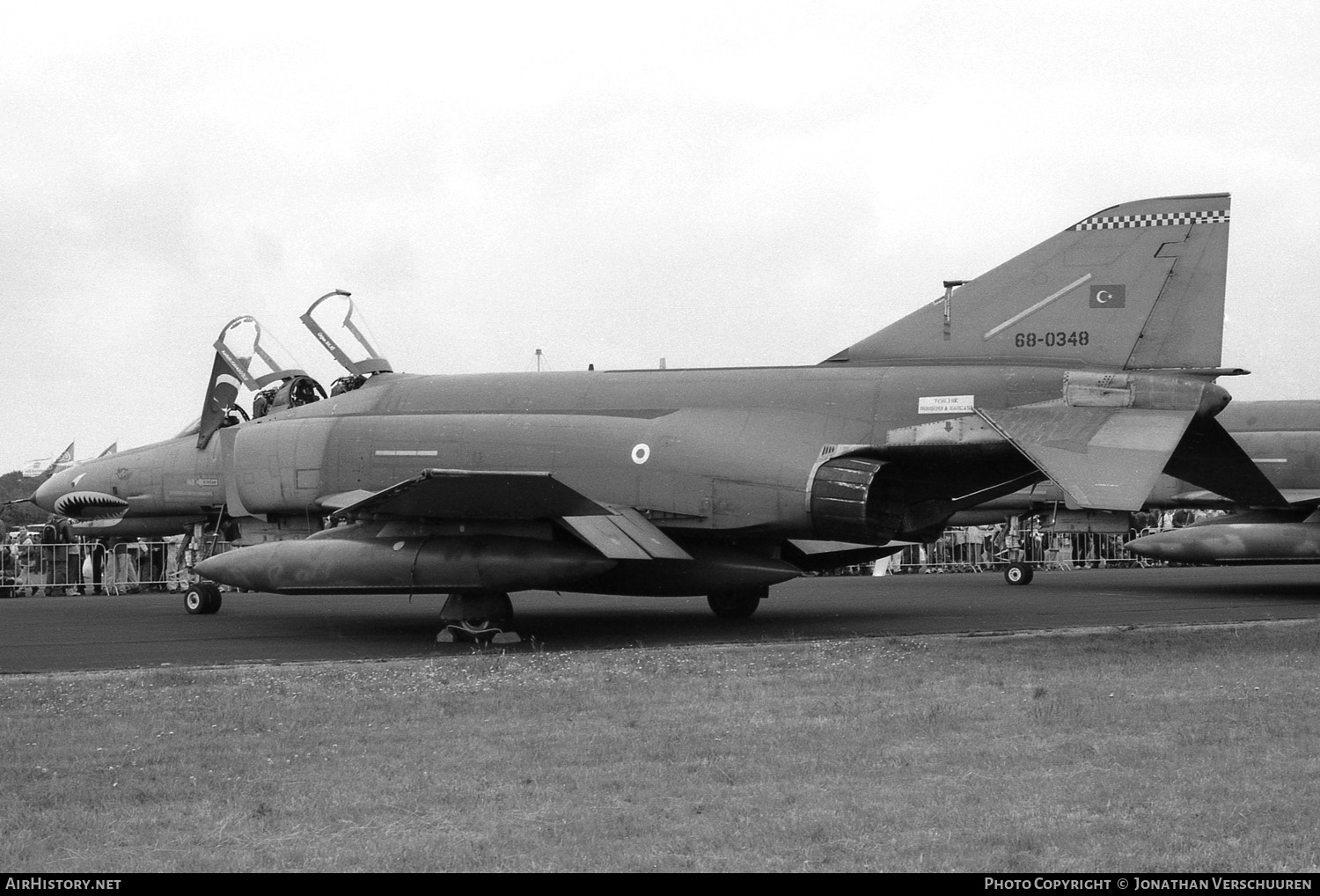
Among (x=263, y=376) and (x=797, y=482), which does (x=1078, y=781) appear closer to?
(x=797, y=482)

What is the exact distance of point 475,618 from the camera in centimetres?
1217

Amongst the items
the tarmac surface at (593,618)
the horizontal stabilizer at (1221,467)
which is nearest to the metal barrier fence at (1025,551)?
the tarmac surface at (593,618)

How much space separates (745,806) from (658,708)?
2.64 metres

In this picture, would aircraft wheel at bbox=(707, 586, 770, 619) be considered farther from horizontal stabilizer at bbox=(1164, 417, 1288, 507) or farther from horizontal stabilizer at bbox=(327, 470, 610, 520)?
horizontal stabilizer at bbox=(1164, 417, 1288, 507)

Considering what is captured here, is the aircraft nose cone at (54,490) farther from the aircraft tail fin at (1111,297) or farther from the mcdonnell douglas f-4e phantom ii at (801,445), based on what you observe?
the aircraft tail fin at (1111,297)

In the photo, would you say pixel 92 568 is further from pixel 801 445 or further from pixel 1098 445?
pixel 1098 445

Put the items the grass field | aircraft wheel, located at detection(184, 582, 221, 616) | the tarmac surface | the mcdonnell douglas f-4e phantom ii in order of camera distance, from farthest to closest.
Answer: aircraft wheel, located at detection(184, 582, 221, 616)
the tarmac surface
the mcdonnell douglas f-4e phantom ii
the grass field

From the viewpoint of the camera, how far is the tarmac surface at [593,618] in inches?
464

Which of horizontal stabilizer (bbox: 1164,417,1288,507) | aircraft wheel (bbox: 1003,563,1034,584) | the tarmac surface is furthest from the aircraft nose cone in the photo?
aircraft wheel (bbox: 1003,563,1034,584)

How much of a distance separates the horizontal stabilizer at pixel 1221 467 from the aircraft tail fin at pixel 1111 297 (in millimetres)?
785

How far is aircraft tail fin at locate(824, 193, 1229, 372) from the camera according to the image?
11.4 m

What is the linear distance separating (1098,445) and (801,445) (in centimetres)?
291

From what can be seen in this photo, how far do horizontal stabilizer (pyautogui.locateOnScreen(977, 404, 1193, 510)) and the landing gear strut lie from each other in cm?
501

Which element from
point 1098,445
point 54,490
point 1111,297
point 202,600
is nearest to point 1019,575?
point 1111,297
